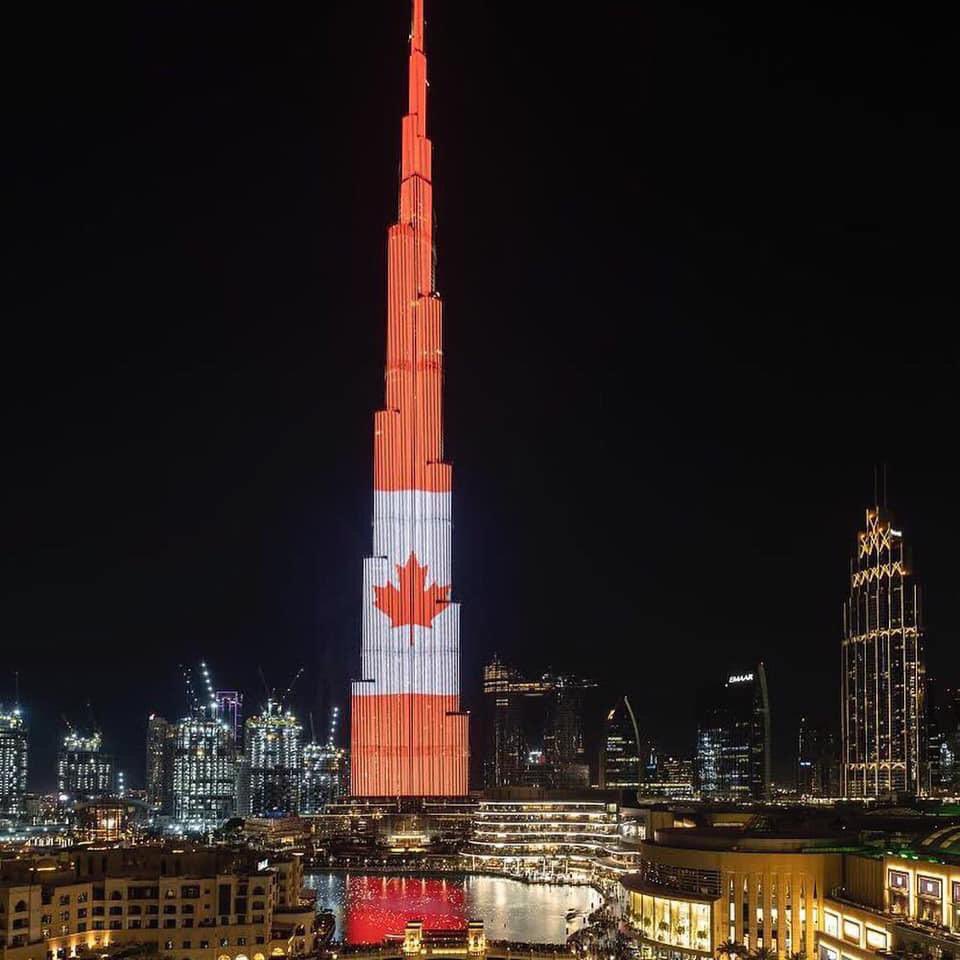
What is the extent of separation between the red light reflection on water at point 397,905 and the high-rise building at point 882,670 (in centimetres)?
2956

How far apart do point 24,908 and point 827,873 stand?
1452 cm

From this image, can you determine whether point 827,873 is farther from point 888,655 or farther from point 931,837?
point 888,655

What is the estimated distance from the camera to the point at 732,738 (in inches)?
3388

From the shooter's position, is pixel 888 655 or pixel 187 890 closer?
pixel 187 890

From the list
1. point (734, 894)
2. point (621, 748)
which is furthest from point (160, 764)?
point (734, 894)

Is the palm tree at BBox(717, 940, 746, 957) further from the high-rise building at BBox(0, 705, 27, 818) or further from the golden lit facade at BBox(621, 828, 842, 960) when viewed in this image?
the high-rise building at BBox(0, 705, 27, 818)

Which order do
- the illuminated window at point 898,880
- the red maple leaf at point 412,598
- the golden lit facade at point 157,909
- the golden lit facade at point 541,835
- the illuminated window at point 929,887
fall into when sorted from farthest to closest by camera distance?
the red maple leaf at point 412,598 < the golden lit facade at point 541,835 < the illuminated window at point 898,880 < the golden lit facade at point 157,909 < the illuminated window at point 929,887

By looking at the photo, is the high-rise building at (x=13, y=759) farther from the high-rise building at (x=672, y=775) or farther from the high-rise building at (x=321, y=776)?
the high-rise building at (x=672, y=775)

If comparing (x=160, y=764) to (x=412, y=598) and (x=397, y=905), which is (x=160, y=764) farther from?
(x=397, y=905)

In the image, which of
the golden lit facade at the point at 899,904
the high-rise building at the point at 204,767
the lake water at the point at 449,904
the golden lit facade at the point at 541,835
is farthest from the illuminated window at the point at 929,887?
the high-rise building at the point at 204,767

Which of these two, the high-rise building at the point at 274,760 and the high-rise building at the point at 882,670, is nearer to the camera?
the high-rise building at the point at 882,670

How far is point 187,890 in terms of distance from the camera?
24125 millimetres

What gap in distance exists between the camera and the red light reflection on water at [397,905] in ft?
110

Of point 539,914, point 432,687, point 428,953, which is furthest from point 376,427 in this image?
point 428,953
